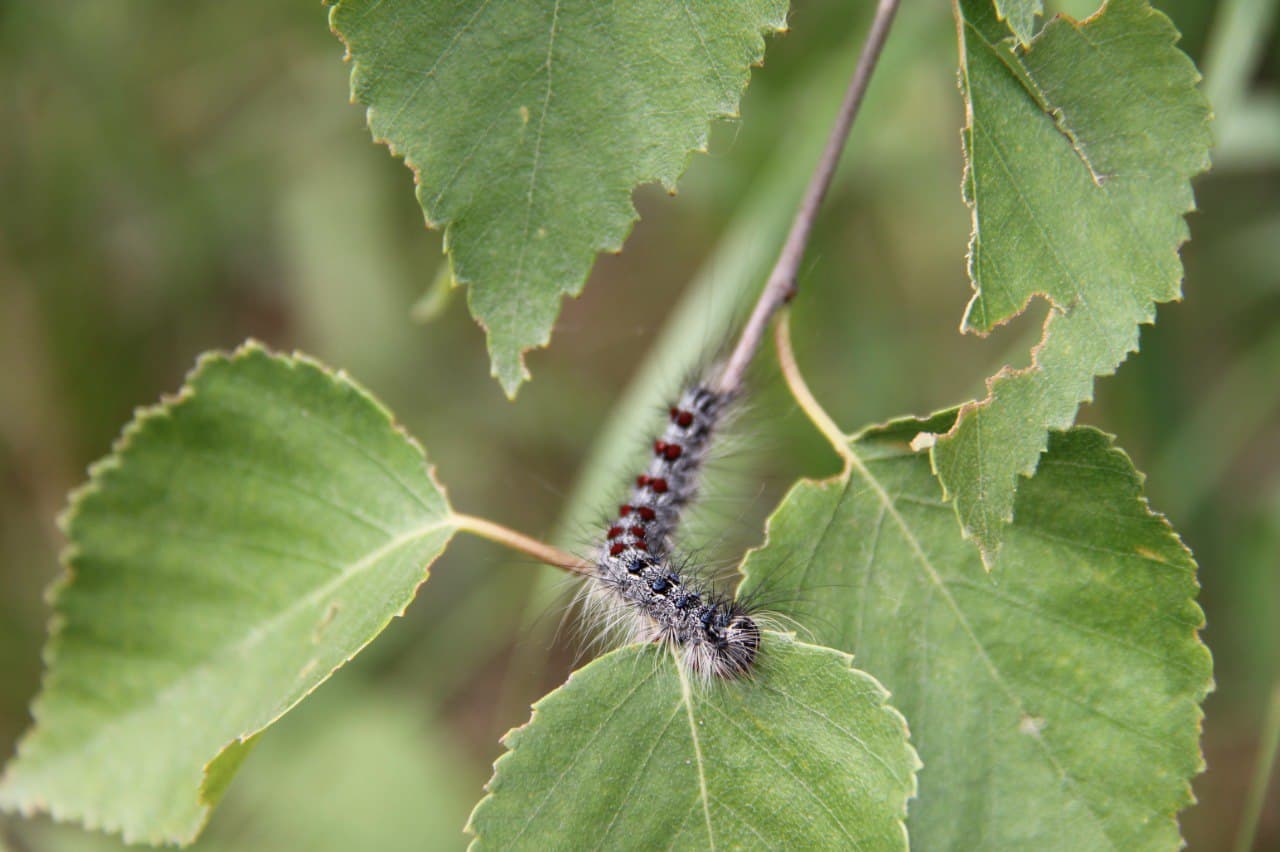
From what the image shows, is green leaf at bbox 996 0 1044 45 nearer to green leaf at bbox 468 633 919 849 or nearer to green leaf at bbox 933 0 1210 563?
green leaf at bbox 933 0 1210 563

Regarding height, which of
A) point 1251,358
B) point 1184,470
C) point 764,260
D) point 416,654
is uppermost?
point 764,260

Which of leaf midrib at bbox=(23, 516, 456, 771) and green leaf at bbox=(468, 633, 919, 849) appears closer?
green leaf at bbox=(468, 633, 919, 849)

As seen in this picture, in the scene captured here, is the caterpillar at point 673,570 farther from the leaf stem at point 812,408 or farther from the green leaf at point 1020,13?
the green leaf at point 1020,13

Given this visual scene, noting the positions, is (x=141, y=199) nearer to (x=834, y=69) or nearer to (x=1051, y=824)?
(x=834, y=69)

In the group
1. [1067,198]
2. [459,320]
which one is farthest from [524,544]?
[459,320]

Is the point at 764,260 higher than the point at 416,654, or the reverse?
the point at 764,260

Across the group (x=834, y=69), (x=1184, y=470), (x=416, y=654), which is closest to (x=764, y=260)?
(x=834, y=69)

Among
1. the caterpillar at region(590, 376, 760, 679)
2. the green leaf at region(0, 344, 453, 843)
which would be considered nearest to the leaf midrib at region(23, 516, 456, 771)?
the green leaf at region(0, 344, 453, 843)
